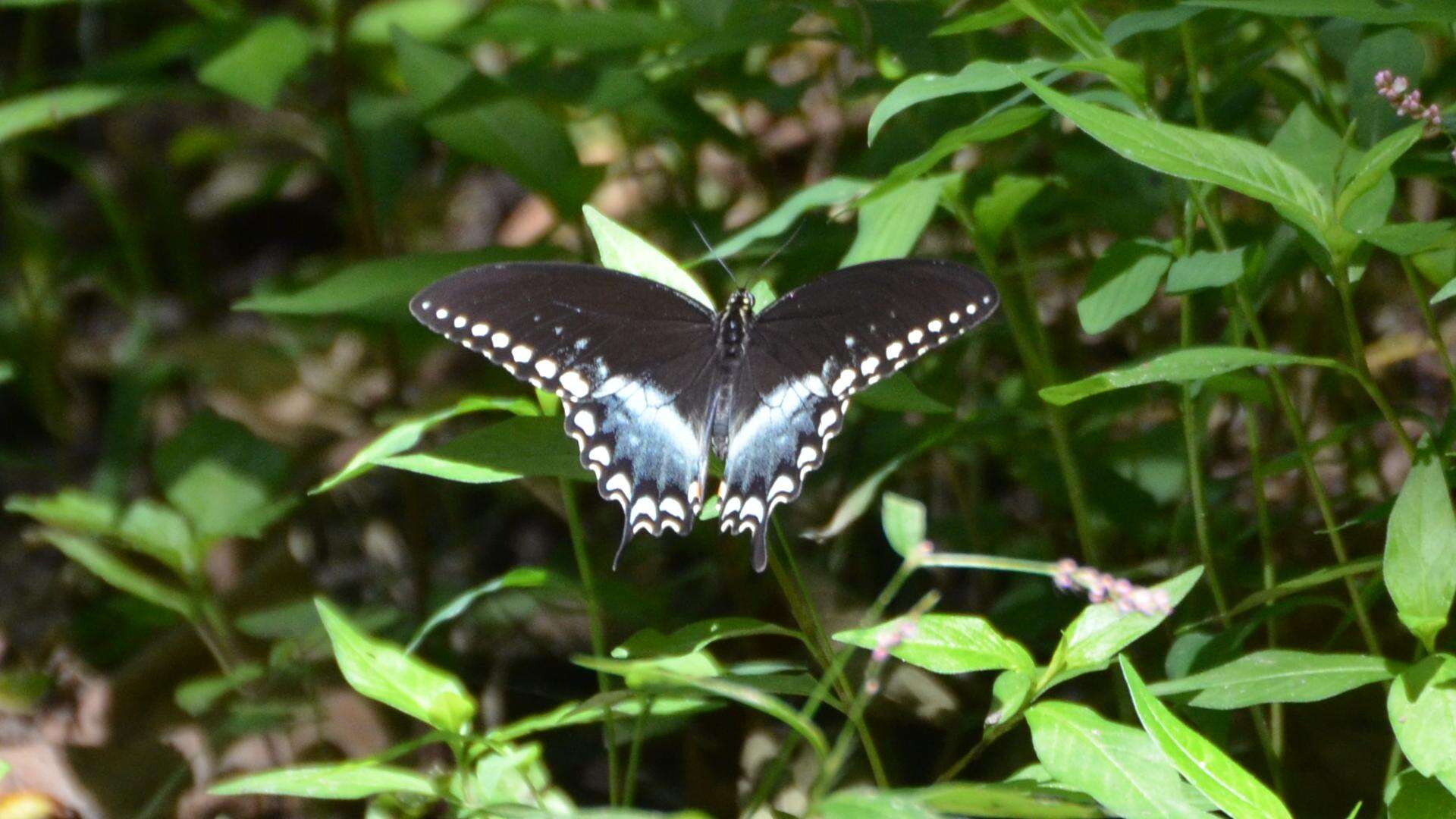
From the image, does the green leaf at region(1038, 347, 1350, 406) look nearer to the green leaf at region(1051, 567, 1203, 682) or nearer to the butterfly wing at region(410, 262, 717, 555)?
the green leaf at region(1051, 567, 1203, 682)

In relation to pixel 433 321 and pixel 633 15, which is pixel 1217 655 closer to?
pixel 433 321

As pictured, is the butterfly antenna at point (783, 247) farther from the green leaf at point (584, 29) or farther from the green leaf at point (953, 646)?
the green leaf at point (953, 646)

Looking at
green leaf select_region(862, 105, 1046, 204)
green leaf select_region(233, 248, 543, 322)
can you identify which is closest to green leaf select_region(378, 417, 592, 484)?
green leaf select_region(862, 105, 1046, 204)

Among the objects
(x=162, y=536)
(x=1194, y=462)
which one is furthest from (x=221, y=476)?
(x=1194, y=462)

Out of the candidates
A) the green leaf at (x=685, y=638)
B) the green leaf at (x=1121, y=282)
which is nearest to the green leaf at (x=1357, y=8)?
the green leaf at (x=1121, y=282)

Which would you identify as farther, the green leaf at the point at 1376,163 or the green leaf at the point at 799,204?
the green leaf at the point at 799,204

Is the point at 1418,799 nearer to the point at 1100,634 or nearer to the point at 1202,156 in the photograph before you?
Answer: the point at 1100,634

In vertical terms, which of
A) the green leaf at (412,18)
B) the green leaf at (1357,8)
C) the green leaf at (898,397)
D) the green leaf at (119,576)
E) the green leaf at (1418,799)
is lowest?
the green leaf at (119,576)
